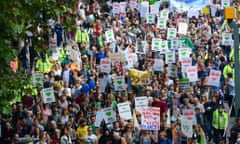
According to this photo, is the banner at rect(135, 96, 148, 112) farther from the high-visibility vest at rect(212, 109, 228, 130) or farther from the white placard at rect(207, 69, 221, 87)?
the white placard at rect(207, 69, 221, 87)

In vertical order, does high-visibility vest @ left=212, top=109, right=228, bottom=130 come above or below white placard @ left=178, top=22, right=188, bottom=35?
below

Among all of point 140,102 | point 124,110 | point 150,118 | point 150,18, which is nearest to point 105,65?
point 140,102

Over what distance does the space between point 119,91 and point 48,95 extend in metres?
2.22

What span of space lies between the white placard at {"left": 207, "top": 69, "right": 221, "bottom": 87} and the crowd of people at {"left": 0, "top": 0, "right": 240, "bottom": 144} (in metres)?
0.13

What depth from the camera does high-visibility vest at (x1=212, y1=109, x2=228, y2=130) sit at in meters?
25.0

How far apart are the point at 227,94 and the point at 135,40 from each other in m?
5.95

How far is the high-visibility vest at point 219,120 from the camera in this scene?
82.0ft

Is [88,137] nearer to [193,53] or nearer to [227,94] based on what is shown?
[227,94]

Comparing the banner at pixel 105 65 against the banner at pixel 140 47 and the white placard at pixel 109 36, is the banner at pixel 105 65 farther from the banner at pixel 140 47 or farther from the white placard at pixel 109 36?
the white placard at pixel 109 36

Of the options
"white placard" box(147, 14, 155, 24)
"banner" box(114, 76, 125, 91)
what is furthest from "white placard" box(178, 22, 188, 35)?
"banner" box(114, 76, 125, 91)

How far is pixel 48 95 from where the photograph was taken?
85.4ft

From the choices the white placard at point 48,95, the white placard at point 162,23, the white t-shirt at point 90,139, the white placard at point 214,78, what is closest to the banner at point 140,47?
the white placard at point 162,23

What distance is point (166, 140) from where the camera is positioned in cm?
2347

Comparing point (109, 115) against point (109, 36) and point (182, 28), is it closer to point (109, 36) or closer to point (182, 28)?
point (109, 36)
